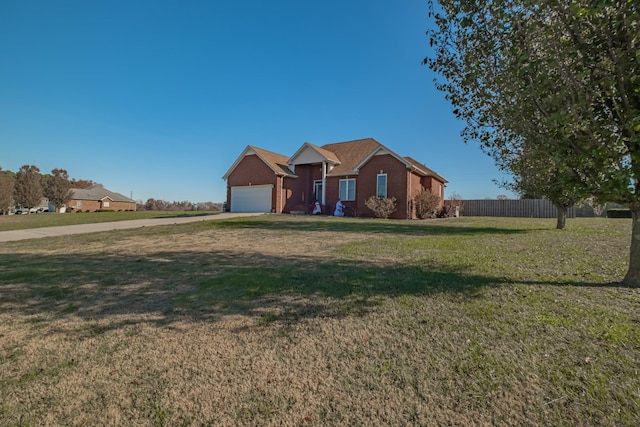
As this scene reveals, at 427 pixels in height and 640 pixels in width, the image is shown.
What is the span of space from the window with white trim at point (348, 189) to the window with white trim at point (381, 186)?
2.27 metres

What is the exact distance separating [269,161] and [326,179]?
5188mm

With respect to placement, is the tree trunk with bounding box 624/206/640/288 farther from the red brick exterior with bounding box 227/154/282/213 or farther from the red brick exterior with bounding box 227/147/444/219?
the red brick exterior with bounding box 227/154/282/213

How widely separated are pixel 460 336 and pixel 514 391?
2.61 ft

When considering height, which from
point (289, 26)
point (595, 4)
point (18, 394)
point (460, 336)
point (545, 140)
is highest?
point (289, 26)

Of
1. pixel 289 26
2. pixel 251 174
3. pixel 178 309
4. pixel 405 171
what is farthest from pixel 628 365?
pixel 251 174

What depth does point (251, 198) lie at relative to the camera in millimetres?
25359

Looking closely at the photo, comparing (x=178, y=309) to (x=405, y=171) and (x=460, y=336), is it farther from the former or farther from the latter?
(x=405, y=171)

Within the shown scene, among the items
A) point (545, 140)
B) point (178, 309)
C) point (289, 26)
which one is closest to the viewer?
point (178, 309)

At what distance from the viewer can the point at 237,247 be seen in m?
8.21

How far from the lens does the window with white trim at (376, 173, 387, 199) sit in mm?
21453

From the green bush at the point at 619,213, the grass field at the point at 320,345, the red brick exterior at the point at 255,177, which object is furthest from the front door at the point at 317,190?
the green bush at the point at 619,213

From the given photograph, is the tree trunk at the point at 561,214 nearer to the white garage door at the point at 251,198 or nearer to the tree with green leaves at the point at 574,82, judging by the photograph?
the tree with green leaves at the point at 574,82

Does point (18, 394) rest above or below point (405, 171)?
below

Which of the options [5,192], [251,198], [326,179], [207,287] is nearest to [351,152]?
[326,179]
